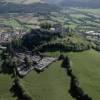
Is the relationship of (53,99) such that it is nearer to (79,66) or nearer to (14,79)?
(14,79)

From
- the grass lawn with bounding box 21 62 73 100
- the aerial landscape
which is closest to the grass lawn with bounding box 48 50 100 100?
the aerial landscape

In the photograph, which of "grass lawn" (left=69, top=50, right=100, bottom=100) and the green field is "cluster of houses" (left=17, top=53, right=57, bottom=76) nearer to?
the green field

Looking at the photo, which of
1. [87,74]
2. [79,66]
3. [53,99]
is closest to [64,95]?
[53,99]

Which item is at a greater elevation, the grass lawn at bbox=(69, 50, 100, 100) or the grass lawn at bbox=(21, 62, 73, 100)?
the grass lawn at bbox=(69, 50, 100, 100)

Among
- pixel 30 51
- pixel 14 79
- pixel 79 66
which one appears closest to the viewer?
pixel 14 79

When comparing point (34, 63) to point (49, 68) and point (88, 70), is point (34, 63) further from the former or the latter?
point (88, 70)
